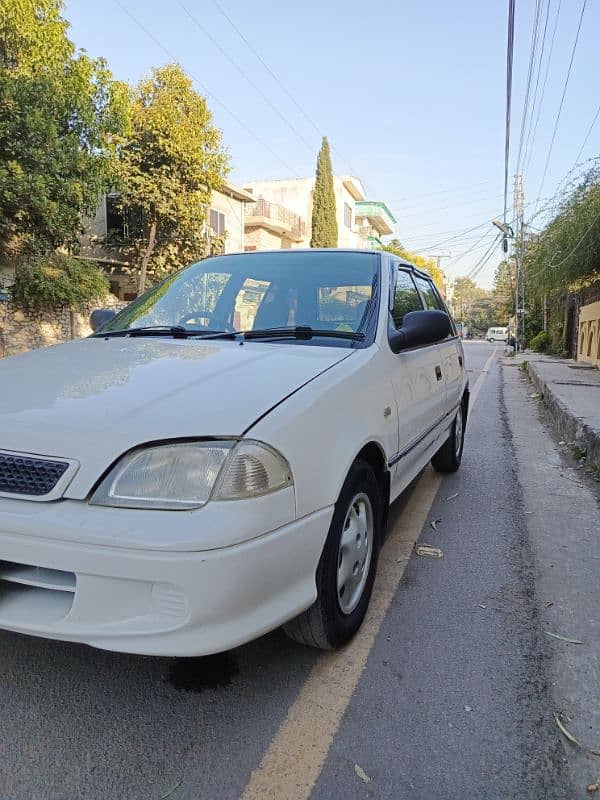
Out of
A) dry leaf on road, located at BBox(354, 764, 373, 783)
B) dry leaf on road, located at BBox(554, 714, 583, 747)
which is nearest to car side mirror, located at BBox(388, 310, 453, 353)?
dry leaf on road, located at BBox(554, 714, 583, 747)

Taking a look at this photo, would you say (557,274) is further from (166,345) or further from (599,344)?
(166,345)

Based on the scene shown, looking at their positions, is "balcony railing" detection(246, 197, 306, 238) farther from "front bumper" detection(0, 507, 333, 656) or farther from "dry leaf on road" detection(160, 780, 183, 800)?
"dry leaf on road" detection(160, 780, 183, 800)

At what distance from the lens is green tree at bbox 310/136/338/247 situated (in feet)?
120

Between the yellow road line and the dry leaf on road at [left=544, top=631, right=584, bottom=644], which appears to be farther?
the dry leaf on road at [left=544, top=631, right=584, bottom=644]

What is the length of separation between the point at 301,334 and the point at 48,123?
39.5ft

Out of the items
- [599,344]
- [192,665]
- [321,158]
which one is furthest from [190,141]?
A: [321,158]

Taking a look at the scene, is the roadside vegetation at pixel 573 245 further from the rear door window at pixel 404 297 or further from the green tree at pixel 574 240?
the rear door window at pixel 404 297

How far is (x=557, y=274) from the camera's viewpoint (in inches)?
608

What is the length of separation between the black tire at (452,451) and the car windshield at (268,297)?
6.84 feet

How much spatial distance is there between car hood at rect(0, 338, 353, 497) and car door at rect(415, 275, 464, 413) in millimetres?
1877

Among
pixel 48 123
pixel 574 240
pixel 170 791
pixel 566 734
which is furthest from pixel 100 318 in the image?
pixel 574 240

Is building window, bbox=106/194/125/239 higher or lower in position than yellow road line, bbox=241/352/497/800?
higher

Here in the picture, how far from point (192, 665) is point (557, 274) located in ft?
50.4

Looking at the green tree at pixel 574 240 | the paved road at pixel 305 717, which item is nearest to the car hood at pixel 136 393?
the paved road at pixel 305 717
